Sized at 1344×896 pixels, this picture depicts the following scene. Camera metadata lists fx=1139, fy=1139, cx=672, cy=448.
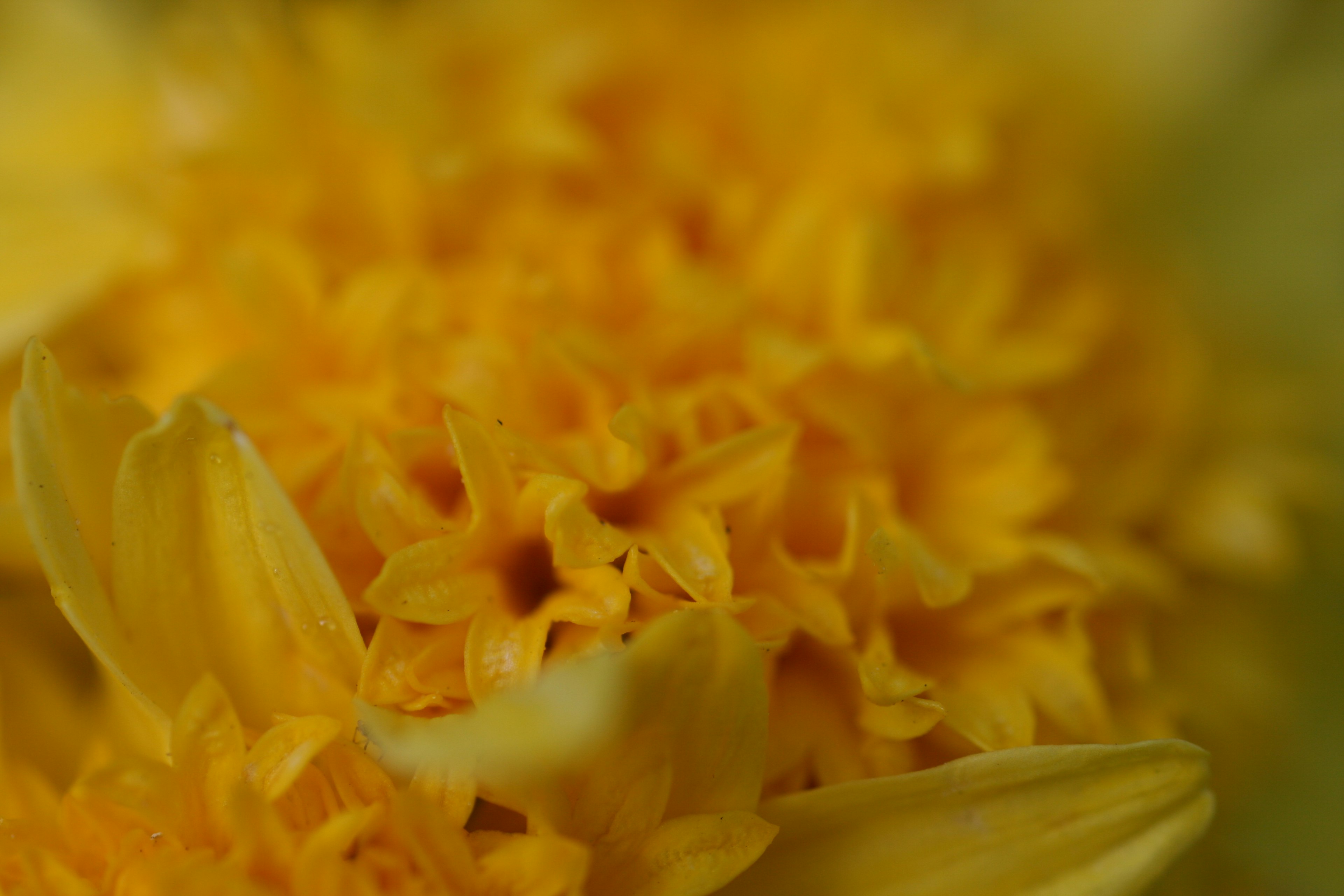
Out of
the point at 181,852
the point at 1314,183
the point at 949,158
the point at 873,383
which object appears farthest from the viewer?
the point at 1314,183

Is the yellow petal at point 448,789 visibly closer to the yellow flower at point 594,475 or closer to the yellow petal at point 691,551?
the yellow flower at point 594,475

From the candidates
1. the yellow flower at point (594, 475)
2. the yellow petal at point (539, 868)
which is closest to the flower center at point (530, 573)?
the yellow flower at point (594, 475)

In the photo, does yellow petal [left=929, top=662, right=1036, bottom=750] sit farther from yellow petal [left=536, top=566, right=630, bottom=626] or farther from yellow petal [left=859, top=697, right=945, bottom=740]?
yellow petal [left=536, top=566, right=630, bottom=626]

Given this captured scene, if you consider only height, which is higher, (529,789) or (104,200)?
(104,200)

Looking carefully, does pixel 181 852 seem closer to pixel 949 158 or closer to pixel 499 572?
pixel 499 572

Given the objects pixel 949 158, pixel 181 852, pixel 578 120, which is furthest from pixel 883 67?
pixel 181 852

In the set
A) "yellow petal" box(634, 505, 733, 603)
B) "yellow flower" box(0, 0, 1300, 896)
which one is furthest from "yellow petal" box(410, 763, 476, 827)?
"yellow petal" box(634, 505, 733, 603)
